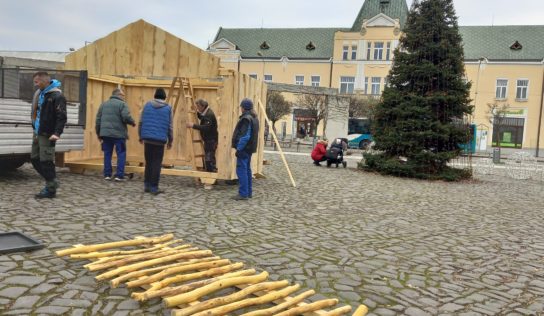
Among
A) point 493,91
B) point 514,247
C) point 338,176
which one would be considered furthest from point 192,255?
point 493,91

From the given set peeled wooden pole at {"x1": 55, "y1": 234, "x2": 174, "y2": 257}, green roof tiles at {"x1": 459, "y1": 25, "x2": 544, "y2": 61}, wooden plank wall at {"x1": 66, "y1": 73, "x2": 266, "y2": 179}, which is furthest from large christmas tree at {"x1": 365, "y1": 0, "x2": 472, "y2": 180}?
green roof tiles at {"x1": 459, "y1": 25, "x2": 544, "y2": 61}

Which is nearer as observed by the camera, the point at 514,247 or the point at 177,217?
Result: the point at 514,247

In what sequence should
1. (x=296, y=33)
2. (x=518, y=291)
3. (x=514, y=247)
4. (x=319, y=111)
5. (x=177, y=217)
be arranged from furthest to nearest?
(x=296, y=33) → (x=319, y=111) → (x=177, y=217) → (x=514, y=247) → (x=518, y=291)

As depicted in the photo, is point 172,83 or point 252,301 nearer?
point 252,301

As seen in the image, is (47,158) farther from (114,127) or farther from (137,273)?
(137,273)

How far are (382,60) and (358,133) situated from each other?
15.2 meters

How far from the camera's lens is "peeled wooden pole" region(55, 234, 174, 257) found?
4.47 m

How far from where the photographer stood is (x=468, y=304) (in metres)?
3.97

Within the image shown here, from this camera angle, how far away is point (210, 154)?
34.0 feet

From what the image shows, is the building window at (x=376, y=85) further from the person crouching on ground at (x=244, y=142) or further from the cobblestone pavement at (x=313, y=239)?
the person crouching on ground at (x=244, y=142)

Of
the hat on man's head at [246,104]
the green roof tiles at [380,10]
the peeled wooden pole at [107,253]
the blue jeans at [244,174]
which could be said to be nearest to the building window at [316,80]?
the green roof tiles at [380,10]

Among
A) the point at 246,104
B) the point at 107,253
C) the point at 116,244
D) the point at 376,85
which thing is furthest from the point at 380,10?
the point at 107,253

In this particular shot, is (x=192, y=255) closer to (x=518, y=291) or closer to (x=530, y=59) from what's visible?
(x=518, y=291)

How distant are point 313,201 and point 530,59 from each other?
48.1m
